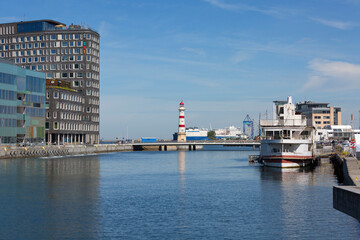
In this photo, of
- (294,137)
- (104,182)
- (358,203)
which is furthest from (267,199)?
(294,137)

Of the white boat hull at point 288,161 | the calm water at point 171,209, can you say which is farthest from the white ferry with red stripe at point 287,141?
the calm water at point 171,209

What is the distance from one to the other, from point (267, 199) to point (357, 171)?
46.9ft

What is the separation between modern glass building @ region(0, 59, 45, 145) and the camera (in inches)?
5536

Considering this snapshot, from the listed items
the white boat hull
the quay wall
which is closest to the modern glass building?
the quay wall

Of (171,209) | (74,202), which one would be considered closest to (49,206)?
(74,202)

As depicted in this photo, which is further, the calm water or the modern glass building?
the modern glass building

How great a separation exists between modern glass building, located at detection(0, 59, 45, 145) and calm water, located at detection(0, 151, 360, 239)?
69.8m

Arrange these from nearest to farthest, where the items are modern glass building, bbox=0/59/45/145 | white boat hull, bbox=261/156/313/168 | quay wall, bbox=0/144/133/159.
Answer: white boat hull, bbox=261/156/313/168
quay wall, bbox=0/144/133/159
modern glass building, bbox=0/59/45/145

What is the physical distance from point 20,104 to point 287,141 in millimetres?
92790

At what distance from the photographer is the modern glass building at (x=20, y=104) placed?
141m

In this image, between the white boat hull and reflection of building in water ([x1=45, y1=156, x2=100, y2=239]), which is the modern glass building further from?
the white boat hull

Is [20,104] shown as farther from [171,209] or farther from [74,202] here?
[171,209]

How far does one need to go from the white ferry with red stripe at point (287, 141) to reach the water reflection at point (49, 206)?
38.9m

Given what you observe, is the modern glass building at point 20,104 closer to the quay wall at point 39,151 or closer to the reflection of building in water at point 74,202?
the quay wall at point 39,151
